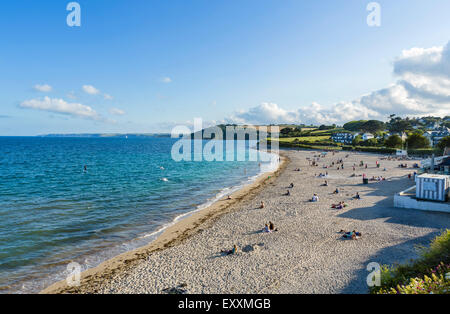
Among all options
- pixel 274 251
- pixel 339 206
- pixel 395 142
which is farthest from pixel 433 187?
pixel 395 142

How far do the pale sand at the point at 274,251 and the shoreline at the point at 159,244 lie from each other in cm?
7

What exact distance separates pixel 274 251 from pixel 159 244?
867 centimetres

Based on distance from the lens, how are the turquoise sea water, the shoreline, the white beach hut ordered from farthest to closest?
the white beach hut, the turquoise sea water, the shoreline

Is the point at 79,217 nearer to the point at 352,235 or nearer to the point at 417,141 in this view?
the point at 352,235

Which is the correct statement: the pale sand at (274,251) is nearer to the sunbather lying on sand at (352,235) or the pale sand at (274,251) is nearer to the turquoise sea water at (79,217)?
the sunbather lying on sand at (352,235)

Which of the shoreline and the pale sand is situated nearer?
the pale sand

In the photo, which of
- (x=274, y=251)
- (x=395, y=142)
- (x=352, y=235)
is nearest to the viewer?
(x=274, y=251)

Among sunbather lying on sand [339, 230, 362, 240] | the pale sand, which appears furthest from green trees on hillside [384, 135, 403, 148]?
sunbather lying on sand [339, 230, 362, 240]

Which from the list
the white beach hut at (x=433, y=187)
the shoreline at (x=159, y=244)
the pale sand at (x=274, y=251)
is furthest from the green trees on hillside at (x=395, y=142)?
the shoreline at (x=159, y=244)

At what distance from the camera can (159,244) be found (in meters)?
18.9

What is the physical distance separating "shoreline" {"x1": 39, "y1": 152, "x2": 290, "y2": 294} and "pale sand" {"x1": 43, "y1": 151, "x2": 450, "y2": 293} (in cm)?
7

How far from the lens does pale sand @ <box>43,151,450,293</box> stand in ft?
42.9

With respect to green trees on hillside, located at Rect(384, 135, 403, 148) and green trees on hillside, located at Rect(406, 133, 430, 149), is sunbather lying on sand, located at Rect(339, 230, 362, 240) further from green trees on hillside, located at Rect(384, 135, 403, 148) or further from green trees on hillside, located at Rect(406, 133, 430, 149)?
green trees on hillside, located at Rect(384, 135, 403, 148)
